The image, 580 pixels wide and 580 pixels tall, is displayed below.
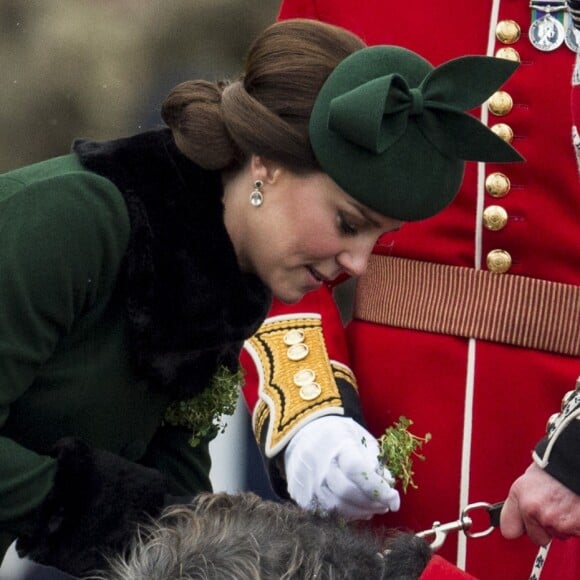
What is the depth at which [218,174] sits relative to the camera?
2.71m

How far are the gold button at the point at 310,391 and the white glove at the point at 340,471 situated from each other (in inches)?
2.2

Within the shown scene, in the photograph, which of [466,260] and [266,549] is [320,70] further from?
[266,549]

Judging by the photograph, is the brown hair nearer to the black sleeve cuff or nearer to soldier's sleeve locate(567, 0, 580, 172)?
soldier's sleeve locate(567, 0, 580, 172)

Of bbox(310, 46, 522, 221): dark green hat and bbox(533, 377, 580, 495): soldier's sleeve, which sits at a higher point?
bbox(310, 46, 522, 221): dark green hat

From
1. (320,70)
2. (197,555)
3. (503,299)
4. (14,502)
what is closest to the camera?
(197,555)

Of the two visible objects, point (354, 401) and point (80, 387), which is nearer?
point (80, 387)

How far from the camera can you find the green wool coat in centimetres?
247

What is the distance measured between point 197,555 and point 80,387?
23.3 inches

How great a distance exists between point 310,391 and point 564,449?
0.50m

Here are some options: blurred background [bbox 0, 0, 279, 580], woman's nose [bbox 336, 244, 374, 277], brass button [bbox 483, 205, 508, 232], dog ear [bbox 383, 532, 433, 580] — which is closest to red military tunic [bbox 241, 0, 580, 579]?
brass button [bbox 483, 205, 508, 232]

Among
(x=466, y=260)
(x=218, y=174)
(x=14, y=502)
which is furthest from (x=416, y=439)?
(x=14, y=502)

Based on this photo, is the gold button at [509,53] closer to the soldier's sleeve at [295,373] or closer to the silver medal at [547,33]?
the silver medal at [547,33]

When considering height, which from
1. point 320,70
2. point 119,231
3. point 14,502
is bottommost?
point 14,502

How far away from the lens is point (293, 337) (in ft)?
10.0
